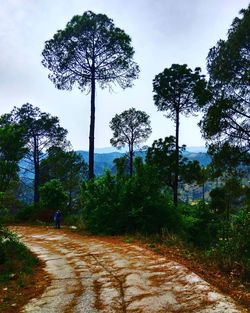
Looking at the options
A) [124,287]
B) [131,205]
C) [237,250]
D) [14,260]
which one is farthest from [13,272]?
[131,205]

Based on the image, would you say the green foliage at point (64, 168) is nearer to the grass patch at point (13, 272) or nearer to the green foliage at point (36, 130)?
the green foliage at point (36, 130)

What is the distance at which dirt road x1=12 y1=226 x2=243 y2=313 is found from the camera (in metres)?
5.73

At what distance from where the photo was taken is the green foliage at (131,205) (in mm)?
14461

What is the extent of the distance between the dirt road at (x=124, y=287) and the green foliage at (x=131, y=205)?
3851 mm

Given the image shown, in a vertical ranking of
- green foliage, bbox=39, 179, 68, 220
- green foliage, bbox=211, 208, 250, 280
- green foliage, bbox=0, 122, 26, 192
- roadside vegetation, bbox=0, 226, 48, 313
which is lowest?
roadside vegetation, bbox=0, 226, 48, 313

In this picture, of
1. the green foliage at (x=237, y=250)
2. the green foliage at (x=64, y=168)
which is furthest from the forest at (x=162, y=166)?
the green foliage at (x=64, y=168)

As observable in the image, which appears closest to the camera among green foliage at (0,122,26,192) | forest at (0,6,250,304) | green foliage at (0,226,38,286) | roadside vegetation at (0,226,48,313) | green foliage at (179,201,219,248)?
roadside vegetation at (0,226,48,313)

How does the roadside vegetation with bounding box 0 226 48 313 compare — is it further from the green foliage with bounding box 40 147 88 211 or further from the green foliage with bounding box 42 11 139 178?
the green foliage with bounding box 40 147 88 211

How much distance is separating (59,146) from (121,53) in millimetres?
16948

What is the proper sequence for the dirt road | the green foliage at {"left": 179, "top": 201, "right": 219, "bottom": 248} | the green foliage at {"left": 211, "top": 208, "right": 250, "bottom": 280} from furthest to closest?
1. the green foliage at {"left": 179, "top": 201, "right": 219, "bottom": 248}
2. the green foliage at {"left": 211, "top": 208, "right": 250, "bottom": 280}
3. the dirt road

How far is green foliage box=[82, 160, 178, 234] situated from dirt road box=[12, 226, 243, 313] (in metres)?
3.85

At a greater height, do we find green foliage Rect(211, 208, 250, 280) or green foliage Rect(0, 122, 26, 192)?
green foliage Rect(0, 122, 26, 192)

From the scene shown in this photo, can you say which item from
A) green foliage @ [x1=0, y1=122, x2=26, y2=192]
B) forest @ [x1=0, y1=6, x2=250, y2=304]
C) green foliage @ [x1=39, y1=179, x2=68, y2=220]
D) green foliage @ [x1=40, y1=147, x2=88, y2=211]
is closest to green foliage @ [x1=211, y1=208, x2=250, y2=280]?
forest @ [x1=0, y1=6, x2=250, y2=304]

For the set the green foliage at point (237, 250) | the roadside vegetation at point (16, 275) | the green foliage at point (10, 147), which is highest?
the green foliage at point (10, 147)
